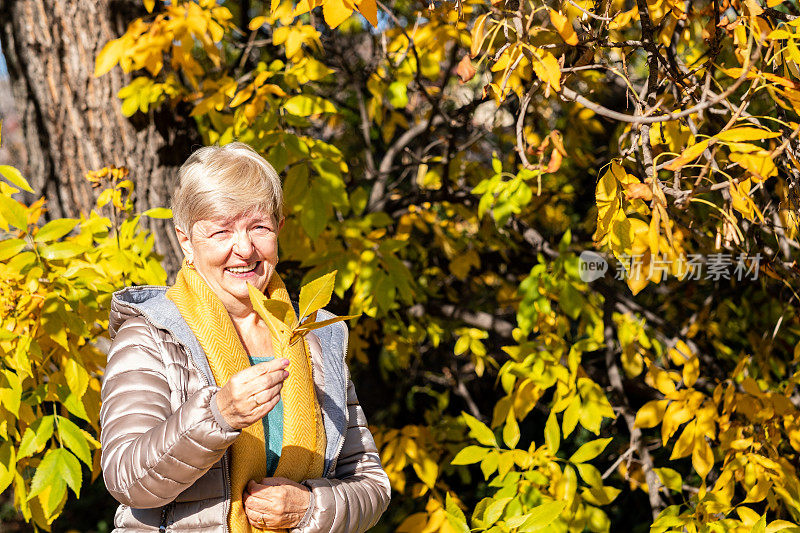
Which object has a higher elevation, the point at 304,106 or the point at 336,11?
the point at 336,11

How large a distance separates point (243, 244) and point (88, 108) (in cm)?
172

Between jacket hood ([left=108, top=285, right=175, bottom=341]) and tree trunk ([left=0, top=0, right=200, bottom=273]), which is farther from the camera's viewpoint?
tree trunk ([left=0, top=0, right=200, bottom=273])

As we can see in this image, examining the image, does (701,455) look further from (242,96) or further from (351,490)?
(242,96)

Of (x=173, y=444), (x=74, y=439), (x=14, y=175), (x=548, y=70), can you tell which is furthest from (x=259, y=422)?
(x=14, y=175)

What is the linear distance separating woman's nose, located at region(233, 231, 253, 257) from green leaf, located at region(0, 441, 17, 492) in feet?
3.23

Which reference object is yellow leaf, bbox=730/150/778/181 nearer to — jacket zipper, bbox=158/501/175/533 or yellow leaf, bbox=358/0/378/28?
yellow leaf, bbox=358/0/378/28

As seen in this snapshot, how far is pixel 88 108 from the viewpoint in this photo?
9.84 ft

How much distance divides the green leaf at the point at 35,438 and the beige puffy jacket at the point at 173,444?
0.52 metres

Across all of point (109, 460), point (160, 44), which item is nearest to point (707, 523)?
point (109, 460)

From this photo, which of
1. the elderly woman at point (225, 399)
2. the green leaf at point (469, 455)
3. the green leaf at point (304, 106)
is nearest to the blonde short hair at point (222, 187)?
the elderly woman at point (225, 399)

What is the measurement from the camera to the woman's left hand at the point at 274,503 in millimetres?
1521

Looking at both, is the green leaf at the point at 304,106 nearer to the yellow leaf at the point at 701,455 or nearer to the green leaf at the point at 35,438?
the green leaf at the point at 35,438

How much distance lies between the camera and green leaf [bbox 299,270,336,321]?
1293mm

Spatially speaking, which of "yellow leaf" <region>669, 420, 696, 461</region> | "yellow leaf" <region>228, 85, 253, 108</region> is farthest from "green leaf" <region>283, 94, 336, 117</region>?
"yellow leaf" <region>669, 420, 696, 461</region>
